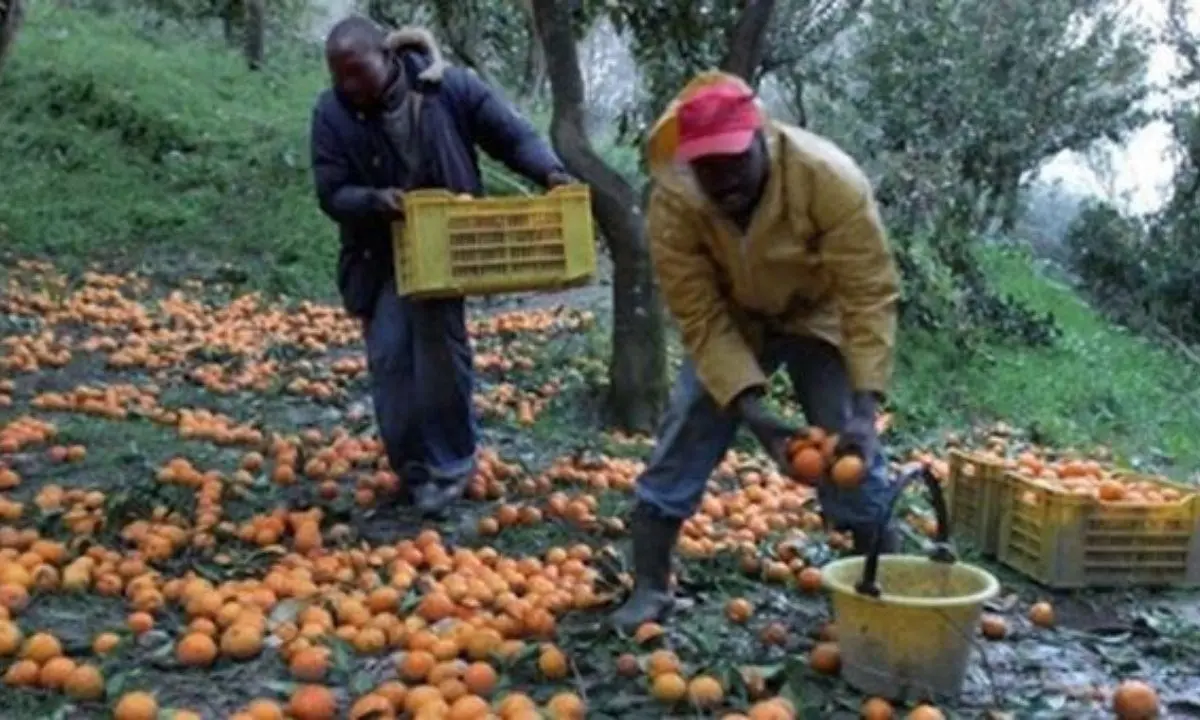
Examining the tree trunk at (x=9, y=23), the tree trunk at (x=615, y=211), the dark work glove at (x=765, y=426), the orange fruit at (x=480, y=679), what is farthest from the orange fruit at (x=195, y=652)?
the tree trunk at (x=9, y=23)

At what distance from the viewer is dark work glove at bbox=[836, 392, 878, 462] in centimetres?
370

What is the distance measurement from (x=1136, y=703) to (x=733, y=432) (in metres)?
1.21

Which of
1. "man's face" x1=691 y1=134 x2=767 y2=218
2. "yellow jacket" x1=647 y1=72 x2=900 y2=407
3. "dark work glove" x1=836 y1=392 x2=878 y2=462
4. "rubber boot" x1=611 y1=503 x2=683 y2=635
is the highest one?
"man's face" x1=691 y1=134 x2=767 y2=218

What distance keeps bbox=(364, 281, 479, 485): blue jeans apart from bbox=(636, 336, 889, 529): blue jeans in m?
1.35

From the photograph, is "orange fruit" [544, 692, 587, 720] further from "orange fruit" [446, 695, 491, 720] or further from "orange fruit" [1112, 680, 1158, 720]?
"orange fruit" [1112, 680, 1158, 720]

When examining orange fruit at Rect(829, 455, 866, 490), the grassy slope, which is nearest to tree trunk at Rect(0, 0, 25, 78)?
the grassy slope

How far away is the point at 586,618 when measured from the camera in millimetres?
4371

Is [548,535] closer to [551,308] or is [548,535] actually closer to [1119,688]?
[1119,688]

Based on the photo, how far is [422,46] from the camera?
5.34m

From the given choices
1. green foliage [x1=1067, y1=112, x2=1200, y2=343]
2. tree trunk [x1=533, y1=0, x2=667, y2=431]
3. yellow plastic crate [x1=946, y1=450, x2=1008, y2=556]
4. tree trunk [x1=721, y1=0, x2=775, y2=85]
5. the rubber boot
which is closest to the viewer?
the rubber boot

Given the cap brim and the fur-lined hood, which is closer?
the cap brim

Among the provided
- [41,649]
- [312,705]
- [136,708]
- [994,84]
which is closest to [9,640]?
[41,649]

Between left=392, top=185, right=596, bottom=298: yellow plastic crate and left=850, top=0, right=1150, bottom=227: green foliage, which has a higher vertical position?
left=850, top=0, right=1150, bottom=227: green foliage

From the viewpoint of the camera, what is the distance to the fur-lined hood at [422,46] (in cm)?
526
